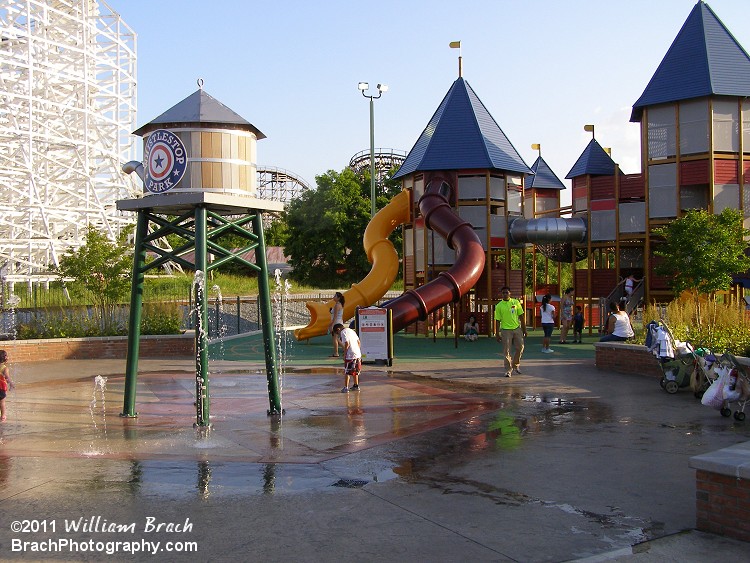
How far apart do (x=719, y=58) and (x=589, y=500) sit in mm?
22650

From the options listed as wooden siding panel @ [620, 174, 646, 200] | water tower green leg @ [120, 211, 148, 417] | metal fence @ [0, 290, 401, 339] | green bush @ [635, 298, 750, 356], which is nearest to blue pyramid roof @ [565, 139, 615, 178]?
wooden siding panel @ [620, 174, 646, 200]

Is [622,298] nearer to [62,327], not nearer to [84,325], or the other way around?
[84,325]

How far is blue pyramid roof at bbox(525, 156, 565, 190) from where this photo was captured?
35.1 metres

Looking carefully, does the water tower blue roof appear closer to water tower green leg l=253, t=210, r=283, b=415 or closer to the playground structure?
water tower green leg l=253, t=210, r=283, b=415

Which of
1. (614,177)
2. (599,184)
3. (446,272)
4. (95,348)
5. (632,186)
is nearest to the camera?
(95,348)

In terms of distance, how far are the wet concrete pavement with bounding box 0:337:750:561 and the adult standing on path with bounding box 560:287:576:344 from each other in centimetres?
1048

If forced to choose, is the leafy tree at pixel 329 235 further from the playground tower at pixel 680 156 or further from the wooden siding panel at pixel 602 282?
the playground tower at pixel 680 156

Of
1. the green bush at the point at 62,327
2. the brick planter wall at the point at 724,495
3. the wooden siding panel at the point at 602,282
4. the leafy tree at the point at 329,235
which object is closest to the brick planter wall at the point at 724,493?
the brick planter wall at the point at 724,495

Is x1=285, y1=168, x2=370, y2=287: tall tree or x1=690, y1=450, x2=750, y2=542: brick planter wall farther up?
x1=285, y1=168, x2=370, y2=287: tall tree

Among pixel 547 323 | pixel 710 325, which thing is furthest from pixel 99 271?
pixel 710 325

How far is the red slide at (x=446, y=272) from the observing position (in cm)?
2308

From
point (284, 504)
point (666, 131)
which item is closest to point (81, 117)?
point (666, 131)

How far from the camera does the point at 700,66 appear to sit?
2553 centimetres

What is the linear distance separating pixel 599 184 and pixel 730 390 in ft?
57.3
